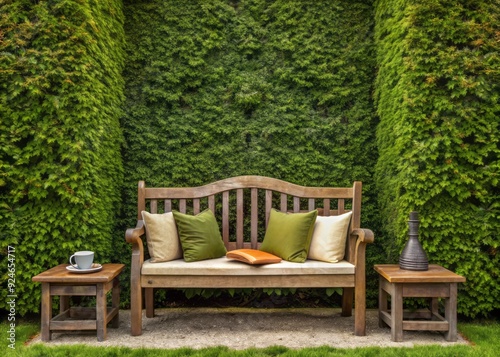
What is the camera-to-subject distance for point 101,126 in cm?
366

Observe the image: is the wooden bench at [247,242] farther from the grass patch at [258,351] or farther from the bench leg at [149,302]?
the grass patch at [258,351]

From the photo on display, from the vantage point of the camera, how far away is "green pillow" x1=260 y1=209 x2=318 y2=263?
3418mm

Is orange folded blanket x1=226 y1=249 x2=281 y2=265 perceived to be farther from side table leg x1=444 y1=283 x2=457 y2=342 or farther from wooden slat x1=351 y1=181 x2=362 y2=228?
side table leg x1=444 y1=283 x2=457 y2=342

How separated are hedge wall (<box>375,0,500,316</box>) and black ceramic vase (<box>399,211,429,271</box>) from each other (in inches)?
8.3

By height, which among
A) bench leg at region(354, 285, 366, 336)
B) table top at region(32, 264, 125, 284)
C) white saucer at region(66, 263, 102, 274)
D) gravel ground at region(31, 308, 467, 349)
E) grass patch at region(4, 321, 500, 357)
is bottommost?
gravel ground at region(31, 308, 467, 349)

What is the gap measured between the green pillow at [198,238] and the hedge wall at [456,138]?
1578 millimetres

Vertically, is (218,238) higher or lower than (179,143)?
lower

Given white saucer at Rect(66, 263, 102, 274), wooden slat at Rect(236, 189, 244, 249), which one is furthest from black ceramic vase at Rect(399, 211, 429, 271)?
white saucer at Rect(66, 263, 102, 274)

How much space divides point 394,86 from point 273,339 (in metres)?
2.40

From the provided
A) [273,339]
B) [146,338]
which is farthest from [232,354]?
[146,338]

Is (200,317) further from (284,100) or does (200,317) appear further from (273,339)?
(284,100)

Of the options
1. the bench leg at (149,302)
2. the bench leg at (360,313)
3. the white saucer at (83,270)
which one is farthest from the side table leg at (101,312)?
the bench leg at (360,313)

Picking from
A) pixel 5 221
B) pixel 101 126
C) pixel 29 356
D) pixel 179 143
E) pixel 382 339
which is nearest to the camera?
pixel 29 356

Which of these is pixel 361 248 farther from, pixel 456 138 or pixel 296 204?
pixel 456 138
